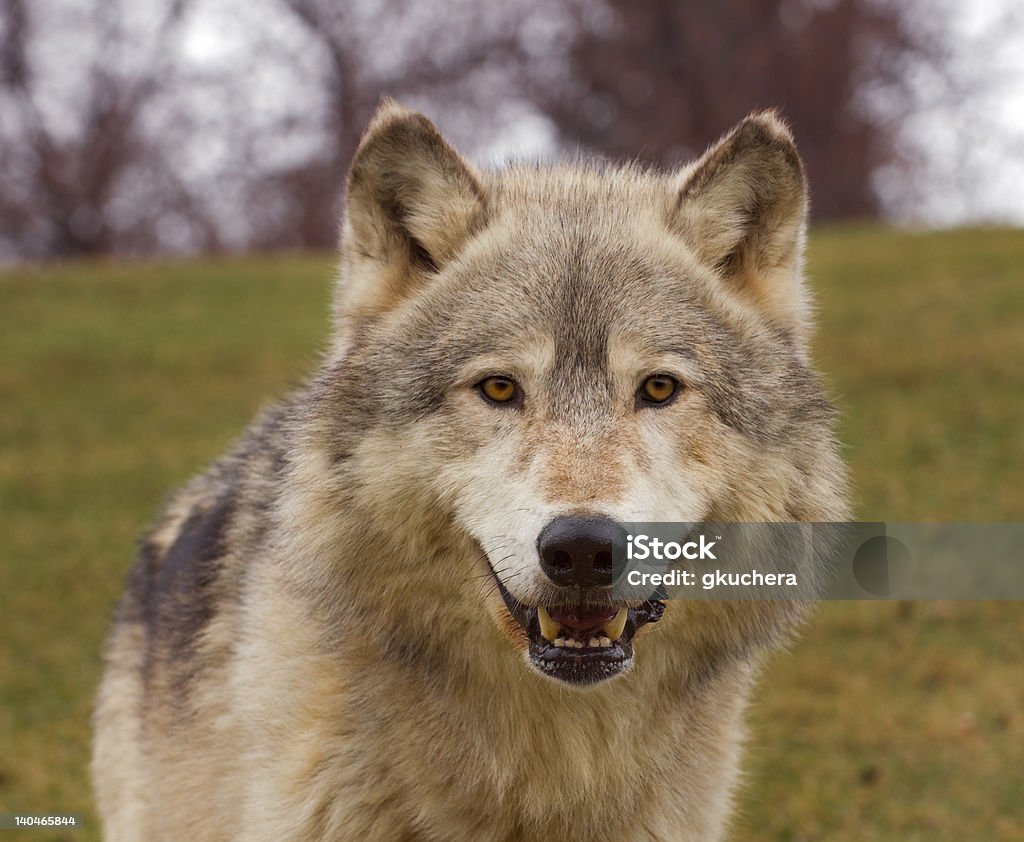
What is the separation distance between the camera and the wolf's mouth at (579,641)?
114 inches

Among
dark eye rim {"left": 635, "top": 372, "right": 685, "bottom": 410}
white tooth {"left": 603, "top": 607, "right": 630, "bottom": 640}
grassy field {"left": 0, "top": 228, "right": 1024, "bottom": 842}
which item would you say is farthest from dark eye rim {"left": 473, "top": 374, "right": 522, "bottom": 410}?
grassy field {"left": 0, "top": 228, "right": 1024, "bottom": 842}

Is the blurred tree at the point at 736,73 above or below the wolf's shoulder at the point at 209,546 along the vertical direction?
above

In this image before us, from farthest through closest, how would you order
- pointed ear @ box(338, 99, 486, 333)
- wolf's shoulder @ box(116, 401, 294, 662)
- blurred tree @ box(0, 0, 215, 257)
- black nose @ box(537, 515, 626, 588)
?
blurred tree @ box(0, 0, 215, 257), wolf's shoulder @ box(116, 401, 294, 662), pointed ear @ box(338, 99, 486, 333), black nose @ box(537, 515, 626, 588)

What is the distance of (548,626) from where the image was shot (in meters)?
2.90

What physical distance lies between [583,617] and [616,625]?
0.10 m

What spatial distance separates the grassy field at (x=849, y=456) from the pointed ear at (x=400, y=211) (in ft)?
5.49

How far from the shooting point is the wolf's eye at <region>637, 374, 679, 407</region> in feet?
10.2

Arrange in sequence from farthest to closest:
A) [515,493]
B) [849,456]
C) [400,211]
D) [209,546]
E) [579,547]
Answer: [849,456]
[209,546]
[400,211]
[515,493]
[579,547]

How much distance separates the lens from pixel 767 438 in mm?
3246

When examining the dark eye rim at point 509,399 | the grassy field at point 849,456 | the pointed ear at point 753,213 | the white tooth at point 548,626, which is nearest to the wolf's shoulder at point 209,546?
the grassy field at point 849,456

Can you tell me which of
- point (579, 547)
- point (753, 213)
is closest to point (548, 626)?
point (579, 547)

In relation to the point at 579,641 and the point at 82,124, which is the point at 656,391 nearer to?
the point at 579,641

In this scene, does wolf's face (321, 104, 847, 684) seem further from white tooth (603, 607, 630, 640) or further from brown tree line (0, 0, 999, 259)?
brown tree line (0, 0, 999, 259)

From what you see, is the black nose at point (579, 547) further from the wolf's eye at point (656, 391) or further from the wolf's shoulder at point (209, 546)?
the wolf's shoulder at point (209, 546)
